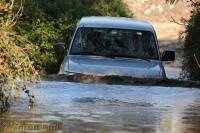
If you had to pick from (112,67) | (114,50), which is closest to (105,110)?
(112,67)

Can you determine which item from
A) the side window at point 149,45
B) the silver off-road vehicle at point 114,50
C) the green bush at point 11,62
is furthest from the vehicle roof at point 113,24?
the green bush at point 11,62

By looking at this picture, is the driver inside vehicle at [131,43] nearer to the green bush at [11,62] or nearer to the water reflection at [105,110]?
the water reflection at [105,110]

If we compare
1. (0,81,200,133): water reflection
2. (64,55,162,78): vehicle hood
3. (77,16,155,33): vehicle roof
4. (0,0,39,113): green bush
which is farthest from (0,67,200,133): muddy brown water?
(77,16,155,33): vehicle roof

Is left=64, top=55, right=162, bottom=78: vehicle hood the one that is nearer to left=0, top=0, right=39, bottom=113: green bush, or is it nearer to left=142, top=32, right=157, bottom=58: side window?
left=142, top=32, right=157, bottom=58: side window

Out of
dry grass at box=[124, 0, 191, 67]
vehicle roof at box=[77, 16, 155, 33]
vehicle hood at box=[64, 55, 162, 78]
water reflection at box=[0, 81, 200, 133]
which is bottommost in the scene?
water reflection at box=[0, 81, 200, 133]

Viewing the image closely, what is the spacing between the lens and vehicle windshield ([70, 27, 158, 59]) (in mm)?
16391

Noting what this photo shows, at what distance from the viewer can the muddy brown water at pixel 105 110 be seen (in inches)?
393

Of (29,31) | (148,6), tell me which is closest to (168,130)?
(29,31)

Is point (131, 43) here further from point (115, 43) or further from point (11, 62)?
point (11, 62)

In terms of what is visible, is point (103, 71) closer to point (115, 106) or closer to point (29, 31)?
point (115, 106)

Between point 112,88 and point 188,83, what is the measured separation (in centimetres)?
212

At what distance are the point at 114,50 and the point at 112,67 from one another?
40.2 inches

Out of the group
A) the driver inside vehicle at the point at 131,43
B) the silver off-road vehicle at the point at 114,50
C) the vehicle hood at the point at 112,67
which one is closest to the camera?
the vehicle hood at the point at 112,67

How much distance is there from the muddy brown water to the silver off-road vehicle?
25.0 inches
